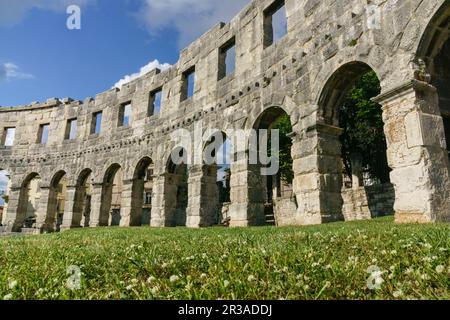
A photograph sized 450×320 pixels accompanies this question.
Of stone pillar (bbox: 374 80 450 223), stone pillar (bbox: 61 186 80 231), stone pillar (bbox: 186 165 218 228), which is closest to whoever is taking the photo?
stone pillar (bbox: 374 80 450 223)

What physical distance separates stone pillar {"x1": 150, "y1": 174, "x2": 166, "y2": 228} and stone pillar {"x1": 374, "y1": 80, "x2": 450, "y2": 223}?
32.1 feet

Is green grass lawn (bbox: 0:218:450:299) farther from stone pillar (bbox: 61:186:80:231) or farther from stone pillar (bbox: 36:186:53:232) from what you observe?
stone pillar (bbox: 36:186:53:232)

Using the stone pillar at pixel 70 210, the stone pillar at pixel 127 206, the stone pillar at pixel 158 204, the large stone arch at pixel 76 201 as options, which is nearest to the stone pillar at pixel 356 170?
the stone pillar at pixel 158 204

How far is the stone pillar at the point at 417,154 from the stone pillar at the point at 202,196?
720 centimetres

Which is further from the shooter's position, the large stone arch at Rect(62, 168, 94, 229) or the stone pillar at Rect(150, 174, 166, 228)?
the large stone arch at Rect(62, 168, 94, 229)

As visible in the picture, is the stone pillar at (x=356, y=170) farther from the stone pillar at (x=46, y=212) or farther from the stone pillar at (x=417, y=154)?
the stone pillar at (x=46, y=212)

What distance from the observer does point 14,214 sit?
1931 cm

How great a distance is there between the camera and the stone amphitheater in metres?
6.12

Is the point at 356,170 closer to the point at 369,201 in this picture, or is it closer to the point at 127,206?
the point at 369,201

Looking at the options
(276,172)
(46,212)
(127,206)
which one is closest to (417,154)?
(127,206)

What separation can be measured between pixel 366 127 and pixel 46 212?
18.5 m

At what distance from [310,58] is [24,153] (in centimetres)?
1872

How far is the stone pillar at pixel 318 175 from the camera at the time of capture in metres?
7.92

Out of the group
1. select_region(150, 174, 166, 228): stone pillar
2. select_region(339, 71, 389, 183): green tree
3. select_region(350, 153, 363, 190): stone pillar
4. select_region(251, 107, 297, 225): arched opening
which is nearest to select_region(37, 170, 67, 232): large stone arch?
select_region(150, 174, 166, 228): stone pillar
